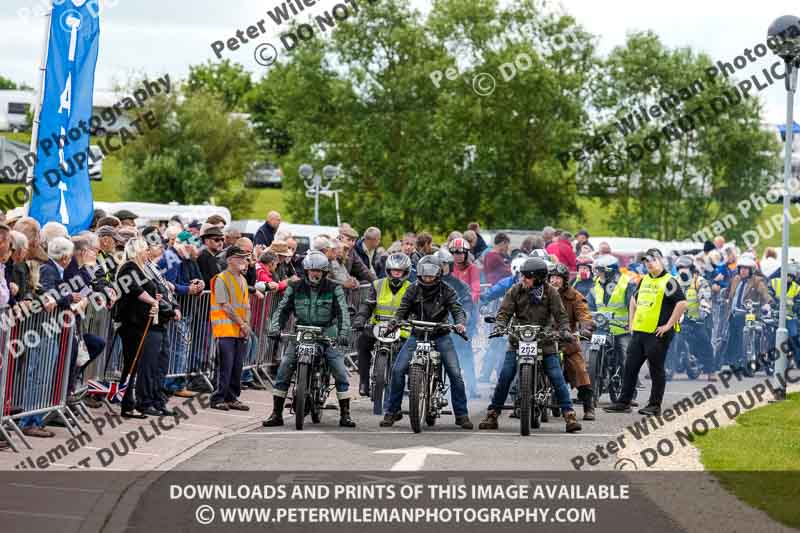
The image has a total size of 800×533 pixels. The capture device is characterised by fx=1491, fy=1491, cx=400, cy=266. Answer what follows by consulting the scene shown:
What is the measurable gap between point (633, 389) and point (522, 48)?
2180 inches

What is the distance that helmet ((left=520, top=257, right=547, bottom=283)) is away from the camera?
1583cm

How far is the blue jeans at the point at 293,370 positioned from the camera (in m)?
15.6

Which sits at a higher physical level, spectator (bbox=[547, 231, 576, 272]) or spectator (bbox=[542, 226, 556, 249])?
spectator (bbox=[542, 226, 556, 249])

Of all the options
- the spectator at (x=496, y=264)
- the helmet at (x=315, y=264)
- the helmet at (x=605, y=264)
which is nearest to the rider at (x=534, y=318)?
the helmet at (x=315, y=264)

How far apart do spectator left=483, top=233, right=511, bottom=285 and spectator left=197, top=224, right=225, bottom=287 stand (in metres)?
6.34

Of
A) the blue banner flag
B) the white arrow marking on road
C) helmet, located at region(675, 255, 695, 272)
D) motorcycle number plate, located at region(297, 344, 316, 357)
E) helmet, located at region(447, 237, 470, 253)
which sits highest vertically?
the blue banner flag

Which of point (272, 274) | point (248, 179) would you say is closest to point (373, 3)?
point (248, 179)

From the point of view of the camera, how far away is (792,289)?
28375 millimetres

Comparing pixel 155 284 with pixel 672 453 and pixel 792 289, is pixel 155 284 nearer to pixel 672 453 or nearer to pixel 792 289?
pixel 672 453

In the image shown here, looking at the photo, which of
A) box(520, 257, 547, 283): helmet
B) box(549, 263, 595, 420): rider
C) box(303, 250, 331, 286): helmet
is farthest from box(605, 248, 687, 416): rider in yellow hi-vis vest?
box(303, 250, 331, 286): helmet

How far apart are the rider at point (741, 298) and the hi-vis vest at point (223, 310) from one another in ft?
41.3

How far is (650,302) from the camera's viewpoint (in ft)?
59.2

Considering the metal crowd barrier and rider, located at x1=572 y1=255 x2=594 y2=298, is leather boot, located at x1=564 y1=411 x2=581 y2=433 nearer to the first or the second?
the metal crowd barrier

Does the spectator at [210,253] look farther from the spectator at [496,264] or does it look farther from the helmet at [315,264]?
the spectator at [496,264]
